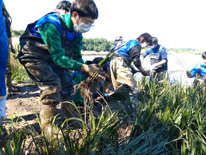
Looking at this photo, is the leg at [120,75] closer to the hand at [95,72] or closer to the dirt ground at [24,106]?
the dirt ground at [24,106]

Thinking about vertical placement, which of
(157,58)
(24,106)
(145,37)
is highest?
(145,37)

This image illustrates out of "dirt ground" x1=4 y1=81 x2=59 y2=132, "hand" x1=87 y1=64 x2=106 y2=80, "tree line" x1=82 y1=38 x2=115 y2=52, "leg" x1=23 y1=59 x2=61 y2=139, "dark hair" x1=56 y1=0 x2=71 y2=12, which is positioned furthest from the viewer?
"tree line" x1=82 y1=38 x2=115 y2=52

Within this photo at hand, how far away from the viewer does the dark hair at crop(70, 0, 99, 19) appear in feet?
6.11

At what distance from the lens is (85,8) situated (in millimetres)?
1861

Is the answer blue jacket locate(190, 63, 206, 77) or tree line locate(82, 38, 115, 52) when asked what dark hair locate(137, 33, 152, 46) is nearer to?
tree line locate(82, 38, 115, 52)

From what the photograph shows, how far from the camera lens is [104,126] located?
1.63 m

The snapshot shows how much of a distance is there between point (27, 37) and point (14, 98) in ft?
6.17

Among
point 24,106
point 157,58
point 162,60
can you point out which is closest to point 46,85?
point 24,106

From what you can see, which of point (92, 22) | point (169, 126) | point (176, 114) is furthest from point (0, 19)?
point (176, 114)

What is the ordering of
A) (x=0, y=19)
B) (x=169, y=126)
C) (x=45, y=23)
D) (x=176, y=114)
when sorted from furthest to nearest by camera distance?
(x=176, y=114) < (x=169, y=126) < (x=45, y=23) < (x=0, y=19)

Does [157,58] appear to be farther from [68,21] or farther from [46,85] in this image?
[46,85]

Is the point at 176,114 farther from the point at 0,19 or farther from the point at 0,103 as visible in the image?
the point at 0,19

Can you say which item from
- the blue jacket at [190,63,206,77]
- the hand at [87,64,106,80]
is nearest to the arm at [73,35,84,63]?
the hand at [87,64,106,80]

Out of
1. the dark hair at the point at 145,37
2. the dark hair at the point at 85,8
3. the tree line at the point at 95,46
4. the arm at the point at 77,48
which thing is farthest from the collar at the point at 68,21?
the dark hair at the point at 145,37
